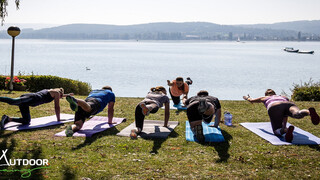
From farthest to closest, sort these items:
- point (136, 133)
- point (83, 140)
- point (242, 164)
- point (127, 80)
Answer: point (127, 80), point (136, 133), point (83, 140), point (242, 164)

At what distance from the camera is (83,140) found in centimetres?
827

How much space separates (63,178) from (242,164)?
3.60 m

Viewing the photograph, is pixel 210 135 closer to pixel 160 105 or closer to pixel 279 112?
pixel 160 105

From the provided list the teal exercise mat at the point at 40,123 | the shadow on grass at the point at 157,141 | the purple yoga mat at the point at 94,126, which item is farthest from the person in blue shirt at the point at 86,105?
the shadow on grass at the point at 157,141

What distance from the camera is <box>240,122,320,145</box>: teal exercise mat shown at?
8.18m

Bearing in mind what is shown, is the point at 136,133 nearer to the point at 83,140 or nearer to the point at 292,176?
the point at 83,140

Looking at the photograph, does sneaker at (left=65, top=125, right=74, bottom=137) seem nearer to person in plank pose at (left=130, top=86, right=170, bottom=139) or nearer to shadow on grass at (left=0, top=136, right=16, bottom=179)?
shadow on grass at (left=0, top=136, right=16, bottom=179)

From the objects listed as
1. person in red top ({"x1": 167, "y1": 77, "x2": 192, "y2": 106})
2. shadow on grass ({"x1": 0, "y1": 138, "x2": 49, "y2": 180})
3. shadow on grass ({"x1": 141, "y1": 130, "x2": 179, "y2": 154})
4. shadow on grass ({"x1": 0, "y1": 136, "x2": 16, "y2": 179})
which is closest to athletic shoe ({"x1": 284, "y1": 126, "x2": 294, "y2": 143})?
shadow on grass ({"x1": 141, "y1": 130, "x2": 179, "y2": 154})

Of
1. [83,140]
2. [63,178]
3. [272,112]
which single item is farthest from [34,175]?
[272,112]

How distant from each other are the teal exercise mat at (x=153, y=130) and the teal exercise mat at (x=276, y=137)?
246 cm

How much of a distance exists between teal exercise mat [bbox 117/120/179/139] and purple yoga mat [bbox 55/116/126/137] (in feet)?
2.16

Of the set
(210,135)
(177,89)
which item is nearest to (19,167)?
(210,135)

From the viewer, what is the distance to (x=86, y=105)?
330 inches

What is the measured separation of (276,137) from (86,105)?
17.0ft
